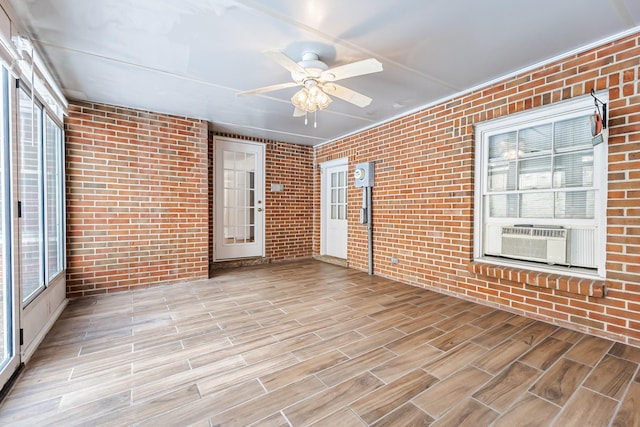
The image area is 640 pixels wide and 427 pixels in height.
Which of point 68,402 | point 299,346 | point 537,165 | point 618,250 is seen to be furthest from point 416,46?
point 68,402

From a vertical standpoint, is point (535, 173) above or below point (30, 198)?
above

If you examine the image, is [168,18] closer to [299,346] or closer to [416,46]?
[416,46]

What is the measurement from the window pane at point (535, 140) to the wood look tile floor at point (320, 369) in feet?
5.40

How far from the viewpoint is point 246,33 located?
215cm

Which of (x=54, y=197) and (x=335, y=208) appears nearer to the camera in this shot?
(x=54, y=197)

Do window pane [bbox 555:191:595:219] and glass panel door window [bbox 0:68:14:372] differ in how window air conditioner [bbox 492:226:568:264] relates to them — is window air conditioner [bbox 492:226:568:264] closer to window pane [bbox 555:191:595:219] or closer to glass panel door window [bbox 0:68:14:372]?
Answer: window pane [bbox 555:191:595:219]

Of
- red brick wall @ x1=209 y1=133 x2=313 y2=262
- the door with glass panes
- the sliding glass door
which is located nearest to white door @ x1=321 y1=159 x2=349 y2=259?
the door with glass panes

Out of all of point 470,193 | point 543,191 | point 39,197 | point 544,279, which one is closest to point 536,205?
point 543,191

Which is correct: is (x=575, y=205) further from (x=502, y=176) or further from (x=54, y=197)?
(x=54, y=197)

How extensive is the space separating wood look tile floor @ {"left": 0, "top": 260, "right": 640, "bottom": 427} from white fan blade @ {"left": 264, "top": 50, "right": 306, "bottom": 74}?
2132 mm

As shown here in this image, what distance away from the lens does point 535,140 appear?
9.28 feet

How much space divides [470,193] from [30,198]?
427cm

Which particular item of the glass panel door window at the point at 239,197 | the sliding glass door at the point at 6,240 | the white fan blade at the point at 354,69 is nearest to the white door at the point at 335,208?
the glass panel door window at the point at 239,197

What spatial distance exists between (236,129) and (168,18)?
2.92 meters
